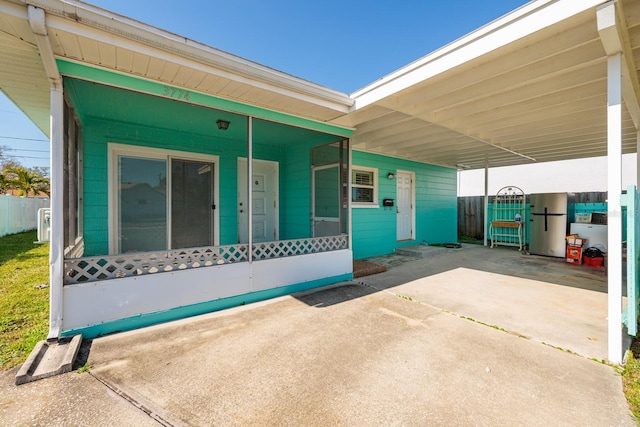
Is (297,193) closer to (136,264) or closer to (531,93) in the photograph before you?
(136,264)

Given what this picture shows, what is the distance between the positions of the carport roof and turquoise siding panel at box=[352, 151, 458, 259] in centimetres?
185

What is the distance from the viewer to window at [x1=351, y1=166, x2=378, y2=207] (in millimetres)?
6312

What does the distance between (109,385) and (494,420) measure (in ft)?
8.43

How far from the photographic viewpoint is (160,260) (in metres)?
3.12

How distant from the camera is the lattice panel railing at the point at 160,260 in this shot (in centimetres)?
266

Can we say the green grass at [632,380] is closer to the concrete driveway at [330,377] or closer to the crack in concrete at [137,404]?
the concrete driveway at [330,377]

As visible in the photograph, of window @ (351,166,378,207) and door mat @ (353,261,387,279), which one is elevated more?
window @ (351,166,378,207)

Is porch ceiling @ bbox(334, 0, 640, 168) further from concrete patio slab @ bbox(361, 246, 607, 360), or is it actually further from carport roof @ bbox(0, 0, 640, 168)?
concrete patio slab @ bbox(361, 246, 607, 360)

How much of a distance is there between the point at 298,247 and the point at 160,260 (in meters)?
1.86

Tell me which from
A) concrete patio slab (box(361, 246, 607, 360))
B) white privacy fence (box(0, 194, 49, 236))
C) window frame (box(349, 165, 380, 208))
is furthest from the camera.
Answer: white privacy fence (box(0, 194, 49, 236))

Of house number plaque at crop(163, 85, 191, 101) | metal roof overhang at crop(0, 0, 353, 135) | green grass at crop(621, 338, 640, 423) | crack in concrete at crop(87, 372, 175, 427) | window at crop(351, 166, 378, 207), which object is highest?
metal roof overhang at crop(0, 0, 353, 135)

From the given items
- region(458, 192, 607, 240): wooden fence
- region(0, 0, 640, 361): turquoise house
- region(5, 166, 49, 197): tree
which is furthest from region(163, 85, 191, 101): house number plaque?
region(5, 166, 49, 197): tree

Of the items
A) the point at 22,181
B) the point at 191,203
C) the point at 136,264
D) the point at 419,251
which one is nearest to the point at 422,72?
the point at 136,264

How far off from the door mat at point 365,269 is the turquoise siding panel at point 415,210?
32.5 inches
